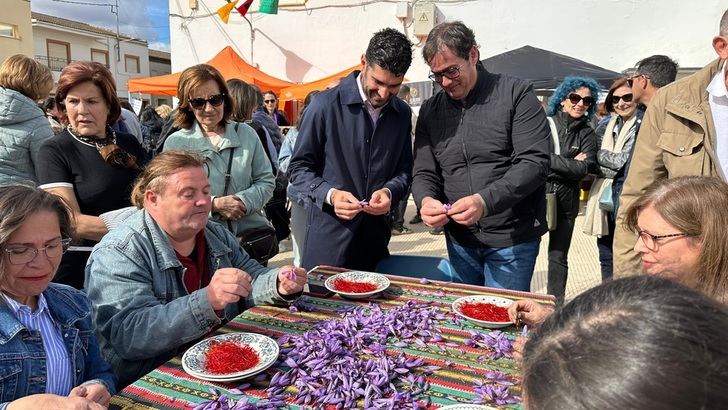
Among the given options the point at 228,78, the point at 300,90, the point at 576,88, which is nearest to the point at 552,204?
the point at 576,88

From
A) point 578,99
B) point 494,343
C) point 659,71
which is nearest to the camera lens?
point 494,343

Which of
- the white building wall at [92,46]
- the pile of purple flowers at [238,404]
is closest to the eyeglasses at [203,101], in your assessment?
the pile of purple flowers at [238,404]

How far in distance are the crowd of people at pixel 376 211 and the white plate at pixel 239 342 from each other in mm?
104

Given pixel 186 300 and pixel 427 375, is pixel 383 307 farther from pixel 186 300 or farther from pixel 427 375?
pixel 186 300

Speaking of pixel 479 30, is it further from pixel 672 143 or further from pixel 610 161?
pixel 672 143

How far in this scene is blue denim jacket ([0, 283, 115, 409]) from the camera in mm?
1455

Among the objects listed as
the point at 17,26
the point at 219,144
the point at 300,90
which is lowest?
the point at 219,144

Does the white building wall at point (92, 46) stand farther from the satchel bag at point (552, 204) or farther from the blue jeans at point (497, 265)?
the blue jeans at point (497, 265)

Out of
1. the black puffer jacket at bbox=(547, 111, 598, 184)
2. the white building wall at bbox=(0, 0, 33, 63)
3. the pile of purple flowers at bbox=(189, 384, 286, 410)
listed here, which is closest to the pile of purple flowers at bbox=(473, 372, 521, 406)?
the pile of purple flowers at bbox=(189, 384, 286, 410)

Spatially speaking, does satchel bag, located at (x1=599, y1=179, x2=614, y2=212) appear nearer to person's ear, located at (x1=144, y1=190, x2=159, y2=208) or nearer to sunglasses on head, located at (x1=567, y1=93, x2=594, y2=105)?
sunglasses on head, located at (x1=567, y1=93, x2=594, y2=105)

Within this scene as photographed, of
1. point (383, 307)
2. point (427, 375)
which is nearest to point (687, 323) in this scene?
point (427, 375)

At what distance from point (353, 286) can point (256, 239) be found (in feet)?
3.90

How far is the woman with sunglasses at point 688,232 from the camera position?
1.59 metres

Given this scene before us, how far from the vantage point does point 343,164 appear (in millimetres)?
2895
